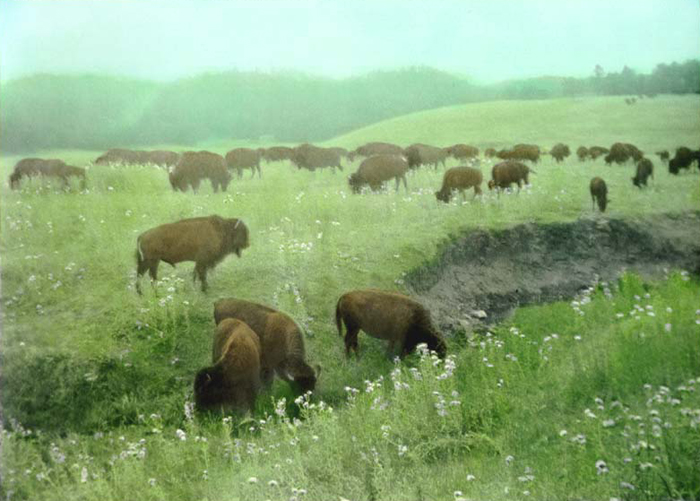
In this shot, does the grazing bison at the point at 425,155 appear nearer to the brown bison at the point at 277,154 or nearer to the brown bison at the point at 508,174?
the brown bison at the point at 508,174

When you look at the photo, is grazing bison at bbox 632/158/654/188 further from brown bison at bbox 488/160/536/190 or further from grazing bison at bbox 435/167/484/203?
grazing bison at bbox 435/167/484/203

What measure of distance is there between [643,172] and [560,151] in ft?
1.63

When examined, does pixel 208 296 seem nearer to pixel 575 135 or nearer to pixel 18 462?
pixel 18 462

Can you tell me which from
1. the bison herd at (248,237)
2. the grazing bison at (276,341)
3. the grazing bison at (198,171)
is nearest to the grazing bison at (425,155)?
the bison herd at (248,237)

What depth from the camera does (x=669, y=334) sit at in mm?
3902

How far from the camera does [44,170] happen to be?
392 centimetres

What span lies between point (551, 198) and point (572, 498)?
156 cm

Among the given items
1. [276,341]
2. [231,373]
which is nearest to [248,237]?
[276,341]

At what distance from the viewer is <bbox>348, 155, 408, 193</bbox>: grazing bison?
3.97 meters

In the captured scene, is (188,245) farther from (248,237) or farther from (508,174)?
(508,174)

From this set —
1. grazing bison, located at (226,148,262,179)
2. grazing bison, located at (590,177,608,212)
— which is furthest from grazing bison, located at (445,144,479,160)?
grazing bison, located at (226,148,262,179)

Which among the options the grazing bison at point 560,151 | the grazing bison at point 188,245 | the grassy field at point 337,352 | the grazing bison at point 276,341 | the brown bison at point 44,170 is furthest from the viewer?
the grazing bison at point 560,151

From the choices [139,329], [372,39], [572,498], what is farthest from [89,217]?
[572,498]

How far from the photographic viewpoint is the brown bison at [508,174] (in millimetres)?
4023
